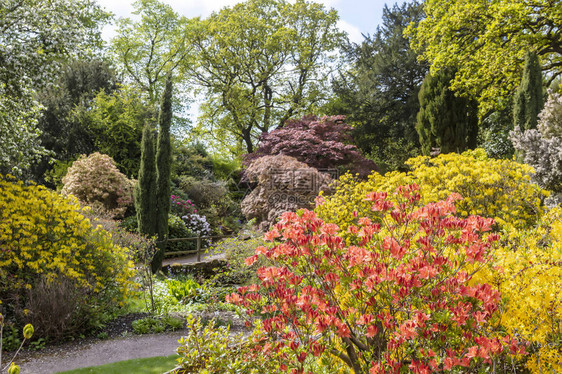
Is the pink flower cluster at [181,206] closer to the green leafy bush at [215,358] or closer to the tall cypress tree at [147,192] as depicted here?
the tall cypress tree at [147,192]

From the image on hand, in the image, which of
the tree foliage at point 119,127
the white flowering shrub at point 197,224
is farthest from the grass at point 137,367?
the tree foliage at point 119,127

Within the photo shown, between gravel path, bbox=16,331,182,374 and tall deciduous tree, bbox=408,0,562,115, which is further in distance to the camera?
tall deciduous tree, bbox=408,0,562,115

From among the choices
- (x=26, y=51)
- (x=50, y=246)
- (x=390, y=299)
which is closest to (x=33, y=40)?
(x=26, y=51)

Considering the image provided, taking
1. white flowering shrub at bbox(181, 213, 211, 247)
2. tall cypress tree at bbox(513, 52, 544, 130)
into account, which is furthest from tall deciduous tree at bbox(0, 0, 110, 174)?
tall cypress tree at bbox(513, 52, 544, 130)

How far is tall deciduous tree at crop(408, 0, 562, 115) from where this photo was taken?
37.8ft

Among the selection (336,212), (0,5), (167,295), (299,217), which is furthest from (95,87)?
(299,217)

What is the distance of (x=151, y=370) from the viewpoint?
4.52 m

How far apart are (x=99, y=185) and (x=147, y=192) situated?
3.13 metres

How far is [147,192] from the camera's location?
10758 mm

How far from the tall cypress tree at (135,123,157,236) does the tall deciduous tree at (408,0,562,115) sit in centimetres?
964

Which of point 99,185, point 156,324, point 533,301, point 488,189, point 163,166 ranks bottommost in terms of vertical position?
point 156,324

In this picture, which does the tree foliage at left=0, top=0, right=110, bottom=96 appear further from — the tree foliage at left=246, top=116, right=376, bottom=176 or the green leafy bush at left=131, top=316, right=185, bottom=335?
the tree foliage at left=246, top=116, right=376, bottom=176

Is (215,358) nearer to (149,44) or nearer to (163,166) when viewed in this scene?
(163,166)

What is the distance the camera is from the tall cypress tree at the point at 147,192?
1066 centimetres
